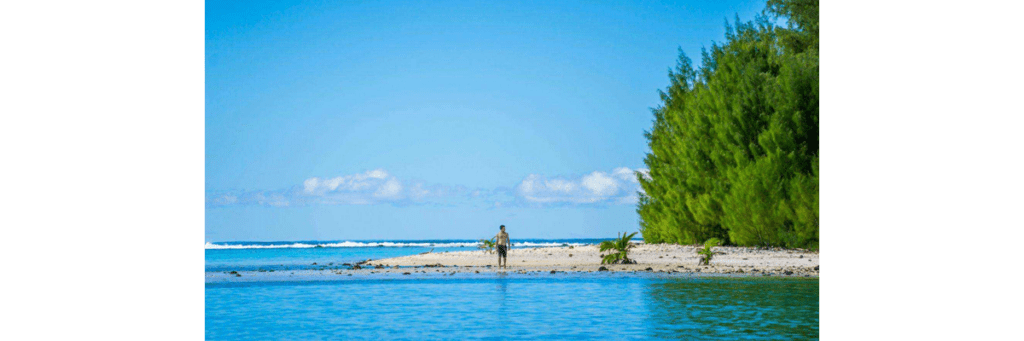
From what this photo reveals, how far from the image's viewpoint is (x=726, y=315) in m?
8.43

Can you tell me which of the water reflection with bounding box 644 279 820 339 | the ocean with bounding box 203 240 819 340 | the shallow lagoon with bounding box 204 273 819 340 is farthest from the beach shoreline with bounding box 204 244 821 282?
the water reflection with bounding box 644 279 820 339

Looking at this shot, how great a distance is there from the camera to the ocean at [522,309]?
7598 millimetres

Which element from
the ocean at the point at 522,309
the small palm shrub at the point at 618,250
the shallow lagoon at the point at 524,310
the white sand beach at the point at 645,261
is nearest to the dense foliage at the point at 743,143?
the white sand beach at the point at 645,261

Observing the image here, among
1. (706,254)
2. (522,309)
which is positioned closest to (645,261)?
(706,254)

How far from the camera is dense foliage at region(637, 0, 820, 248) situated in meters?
15.3

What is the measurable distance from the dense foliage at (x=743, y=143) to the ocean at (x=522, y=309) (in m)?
3.27

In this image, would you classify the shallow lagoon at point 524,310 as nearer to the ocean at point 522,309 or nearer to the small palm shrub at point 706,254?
the ocean at point 522,309

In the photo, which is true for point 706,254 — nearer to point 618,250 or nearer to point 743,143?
point 618,250

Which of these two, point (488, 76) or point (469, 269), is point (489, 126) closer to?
point (488, 76)

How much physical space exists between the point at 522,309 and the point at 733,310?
7.24ft

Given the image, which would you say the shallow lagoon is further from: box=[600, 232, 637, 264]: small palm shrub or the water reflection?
box=[600, 232, 637, 264]: small palm shrub

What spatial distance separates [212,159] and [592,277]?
678cm

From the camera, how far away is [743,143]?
1852 cm

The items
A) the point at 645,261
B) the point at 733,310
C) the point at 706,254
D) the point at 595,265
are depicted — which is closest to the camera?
the point at 733,310
